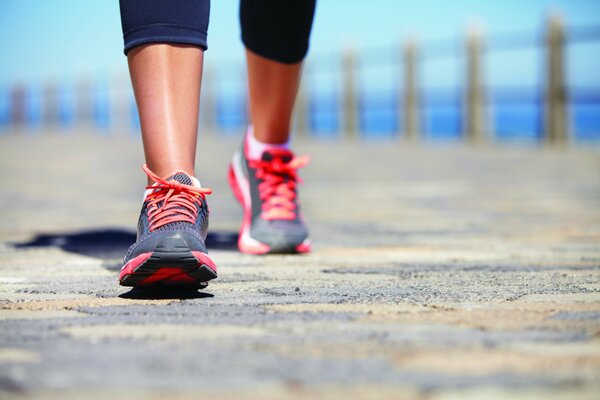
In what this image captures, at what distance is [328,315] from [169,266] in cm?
29

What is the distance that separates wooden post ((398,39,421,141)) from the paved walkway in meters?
13.1

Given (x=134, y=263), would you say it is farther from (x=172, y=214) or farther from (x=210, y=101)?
(x=210, y=101)

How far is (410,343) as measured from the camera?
109 cm

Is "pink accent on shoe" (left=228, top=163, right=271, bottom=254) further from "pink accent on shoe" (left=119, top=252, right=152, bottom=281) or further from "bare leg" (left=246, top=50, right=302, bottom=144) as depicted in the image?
"pink accent on shoe" (left=119, top=252, right=152, bottom=281)

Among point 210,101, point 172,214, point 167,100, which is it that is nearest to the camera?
point 172,214

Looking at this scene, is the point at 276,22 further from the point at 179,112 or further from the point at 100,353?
the point at 100,353

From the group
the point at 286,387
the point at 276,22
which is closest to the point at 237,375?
the point at 286,387

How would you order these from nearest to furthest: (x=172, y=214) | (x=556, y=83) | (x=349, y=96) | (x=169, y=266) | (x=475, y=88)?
(x=169, y=266)
(x=172, y=214)
(x=556, y=83)
(x=475, y=88)
(x=349, y=96)

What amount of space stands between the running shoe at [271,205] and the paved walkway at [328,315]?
5cm

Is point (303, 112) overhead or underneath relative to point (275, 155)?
overhead

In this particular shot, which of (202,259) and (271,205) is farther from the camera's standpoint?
(271,205)

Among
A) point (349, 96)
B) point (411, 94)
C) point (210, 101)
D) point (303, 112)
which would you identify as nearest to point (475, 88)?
point (411, 94)

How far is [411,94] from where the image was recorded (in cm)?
1614

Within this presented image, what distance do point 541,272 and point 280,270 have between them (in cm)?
51
